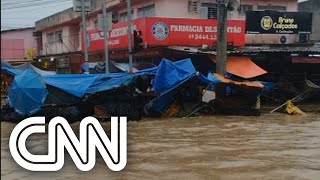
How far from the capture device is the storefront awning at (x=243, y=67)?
18000mm

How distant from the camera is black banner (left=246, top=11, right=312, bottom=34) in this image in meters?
21.4

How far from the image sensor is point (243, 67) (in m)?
18.5

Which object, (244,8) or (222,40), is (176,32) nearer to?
(222,40)

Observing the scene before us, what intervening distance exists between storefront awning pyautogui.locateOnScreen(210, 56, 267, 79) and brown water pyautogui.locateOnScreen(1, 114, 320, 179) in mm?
3307

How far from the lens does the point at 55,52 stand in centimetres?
3180

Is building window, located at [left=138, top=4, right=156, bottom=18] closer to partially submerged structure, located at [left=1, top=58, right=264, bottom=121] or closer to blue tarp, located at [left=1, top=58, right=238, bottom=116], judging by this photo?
partially submerged structure, located at [left=1, top=58, right=264, bottom=121]

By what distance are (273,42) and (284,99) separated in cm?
460

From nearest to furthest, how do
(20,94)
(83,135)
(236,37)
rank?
(83,135)
(20,94)
(236,37)

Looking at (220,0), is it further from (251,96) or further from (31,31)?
(31,31)

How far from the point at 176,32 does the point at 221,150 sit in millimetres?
11456

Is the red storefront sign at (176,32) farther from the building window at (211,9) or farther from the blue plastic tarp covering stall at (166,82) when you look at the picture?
the blue plastic tarp covering stall at (166,82)

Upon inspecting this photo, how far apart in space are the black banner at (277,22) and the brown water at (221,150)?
7611mm

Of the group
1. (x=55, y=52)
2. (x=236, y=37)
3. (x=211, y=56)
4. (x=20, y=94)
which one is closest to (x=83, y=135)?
(x=20, y=94)

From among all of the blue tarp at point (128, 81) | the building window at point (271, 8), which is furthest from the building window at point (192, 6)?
the blue tarp at point (128, 81)
